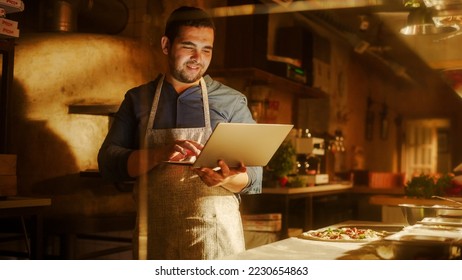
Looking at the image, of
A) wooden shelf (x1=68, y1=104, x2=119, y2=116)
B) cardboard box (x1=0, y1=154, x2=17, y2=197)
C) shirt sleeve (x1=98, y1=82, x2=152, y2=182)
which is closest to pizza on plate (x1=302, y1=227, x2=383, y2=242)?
shirt sleeve (x1=98, y1=82, x2=152, y2=182)

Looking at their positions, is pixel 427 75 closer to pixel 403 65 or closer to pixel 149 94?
pixel 403 65

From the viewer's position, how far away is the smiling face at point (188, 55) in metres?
2.33

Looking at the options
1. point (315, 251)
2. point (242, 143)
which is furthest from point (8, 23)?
point (315, 251)

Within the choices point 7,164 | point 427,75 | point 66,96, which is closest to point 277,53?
point 66,96

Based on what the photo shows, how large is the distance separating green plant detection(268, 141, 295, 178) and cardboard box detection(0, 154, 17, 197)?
216 centimetres

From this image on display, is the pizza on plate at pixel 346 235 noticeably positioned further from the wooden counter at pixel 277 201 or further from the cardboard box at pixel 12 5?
the wooden counter at pixel 277 201

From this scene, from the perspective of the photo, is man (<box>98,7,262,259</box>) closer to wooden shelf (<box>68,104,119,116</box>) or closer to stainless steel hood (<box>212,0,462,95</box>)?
wooden shelf (<box>68,104,119,116</box>)

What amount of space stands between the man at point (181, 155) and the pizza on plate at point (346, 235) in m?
0.34

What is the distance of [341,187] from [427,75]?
4.15m

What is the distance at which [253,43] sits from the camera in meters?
4.19

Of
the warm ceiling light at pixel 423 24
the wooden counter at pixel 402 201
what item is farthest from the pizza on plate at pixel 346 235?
the wooden counter at pixel 402 201

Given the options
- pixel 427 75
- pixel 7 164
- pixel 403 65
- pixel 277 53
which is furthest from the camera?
pixel 427 75

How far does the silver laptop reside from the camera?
1791mm

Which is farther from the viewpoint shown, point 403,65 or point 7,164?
point 403,65
